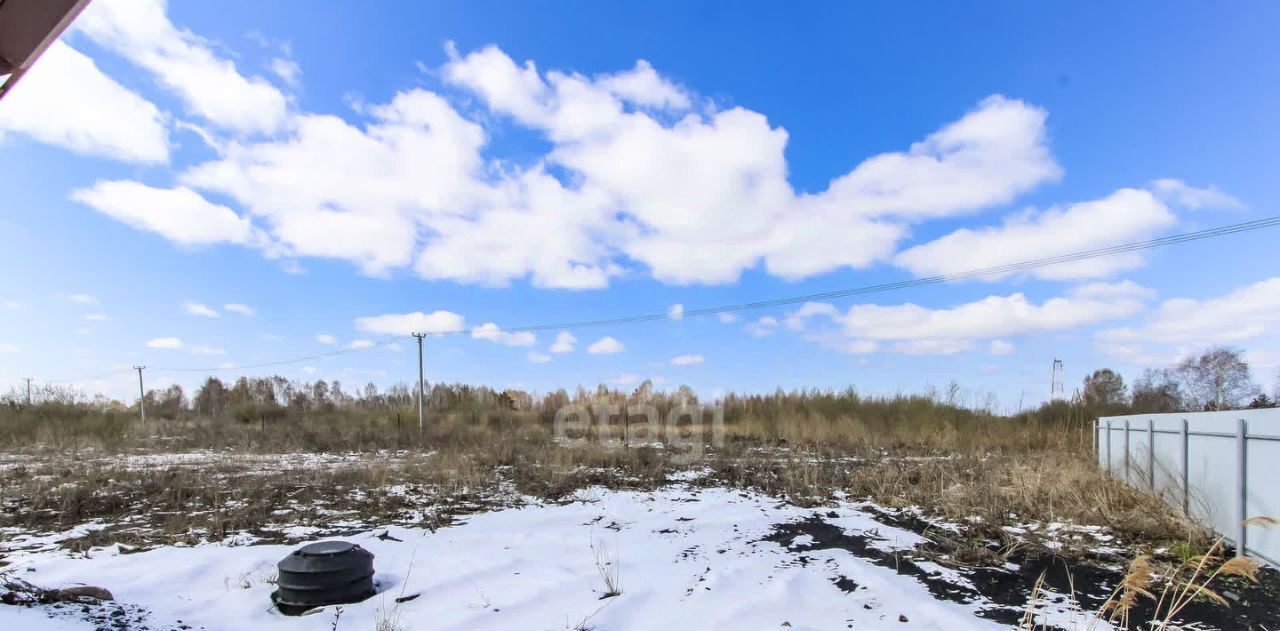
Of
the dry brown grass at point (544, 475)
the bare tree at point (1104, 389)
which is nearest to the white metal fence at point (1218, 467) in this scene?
the dry brown grass at point (544, 475)

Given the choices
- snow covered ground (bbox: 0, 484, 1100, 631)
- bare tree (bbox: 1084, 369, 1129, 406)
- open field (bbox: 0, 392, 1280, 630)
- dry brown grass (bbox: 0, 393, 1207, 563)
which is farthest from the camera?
bare tree (bbox: 1084, 369, 1129, 406)

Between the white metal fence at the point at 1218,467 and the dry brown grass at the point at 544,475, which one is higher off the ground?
the white metal fence at the point at 1218,467

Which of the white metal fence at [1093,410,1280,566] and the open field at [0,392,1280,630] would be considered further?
the white metal fence at [1093,410,1280,566]

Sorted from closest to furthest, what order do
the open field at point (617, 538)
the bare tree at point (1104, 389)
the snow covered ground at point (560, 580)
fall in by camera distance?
the snow covered ground at point (560, 580) → the open field at point (617, 538) → the bare tree at point (1104, 389)

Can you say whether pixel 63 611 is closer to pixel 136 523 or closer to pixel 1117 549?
pixel 136 523

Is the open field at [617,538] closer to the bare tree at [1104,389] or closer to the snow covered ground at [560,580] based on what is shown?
the snow covered ground at [560,580]

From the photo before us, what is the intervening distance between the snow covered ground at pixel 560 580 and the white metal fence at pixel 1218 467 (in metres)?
2.66

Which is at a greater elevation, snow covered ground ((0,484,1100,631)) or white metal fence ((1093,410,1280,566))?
white metal fence ((1093,410,1280,566))

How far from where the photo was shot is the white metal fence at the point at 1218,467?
217 inches

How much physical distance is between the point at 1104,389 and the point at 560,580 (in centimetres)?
2739

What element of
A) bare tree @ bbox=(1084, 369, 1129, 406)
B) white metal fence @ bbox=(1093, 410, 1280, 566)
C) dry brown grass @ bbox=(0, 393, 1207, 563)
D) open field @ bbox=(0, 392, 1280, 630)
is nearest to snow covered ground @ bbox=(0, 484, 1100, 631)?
open field @ bbox=(0, 392, 1280, 630)

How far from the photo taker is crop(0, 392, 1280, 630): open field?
4547 millimetres

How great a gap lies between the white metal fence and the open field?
0.32 m

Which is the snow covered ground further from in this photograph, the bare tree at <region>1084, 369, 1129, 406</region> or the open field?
the bare tree at <region>1084, 369, 1129, 406</region>
